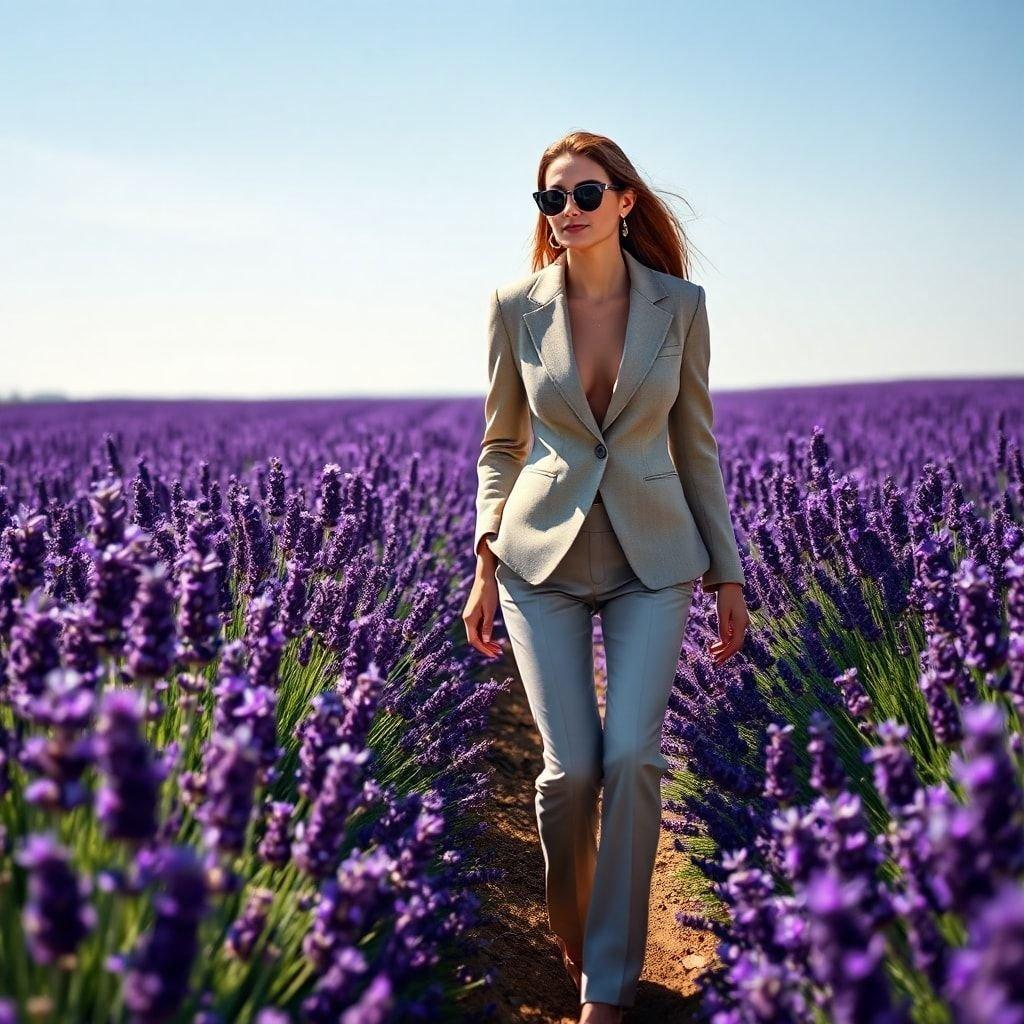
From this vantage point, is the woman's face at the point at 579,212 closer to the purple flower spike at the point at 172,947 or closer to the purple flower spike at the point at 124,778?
the purple flower spike at the point at 124,778

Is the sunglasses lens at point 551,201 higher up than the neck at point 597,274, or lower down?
higher up

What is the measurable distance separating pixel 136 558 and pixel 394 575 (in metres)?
2.43

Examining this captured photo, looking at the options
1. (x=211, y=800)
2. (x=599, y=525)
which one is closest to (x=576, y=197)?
(x=599, y=525)

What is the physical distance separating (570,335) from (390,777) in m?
1.25

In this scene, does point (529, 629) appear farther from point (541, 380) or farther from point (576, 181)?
point (576, 181)

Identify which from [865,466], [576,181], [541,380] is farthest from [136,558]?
[865,466]

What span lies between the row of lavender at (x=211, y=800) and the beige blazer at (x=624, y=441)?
53cm

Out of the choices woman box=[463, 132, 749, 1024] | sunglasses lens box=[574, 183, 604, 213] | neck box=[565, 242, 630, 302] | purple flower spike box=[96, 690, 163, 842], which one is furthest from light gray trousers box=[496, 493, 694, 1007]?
purple flower spike box=[96, 690, 163, 842]

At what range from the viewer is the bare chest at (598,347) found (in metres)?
2.61

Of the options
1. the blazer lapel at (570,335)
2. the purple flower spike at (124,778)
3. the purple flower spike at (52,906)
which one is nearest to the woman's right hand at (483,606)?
the blazer lapel at (570,335)

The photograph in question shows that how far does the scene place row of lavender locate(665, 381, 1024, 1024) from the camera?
1.14m

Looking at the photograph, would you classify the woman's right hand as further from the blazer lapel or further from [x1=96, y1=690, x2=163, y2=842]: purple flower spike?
[x1=96, y1=690, x2=163, y2=842]: purple flower spike

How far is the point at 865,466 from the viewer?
7.19 meters

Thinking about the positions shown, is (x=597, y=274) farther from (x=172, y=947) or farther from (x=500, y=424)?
(x=172, y=947)
